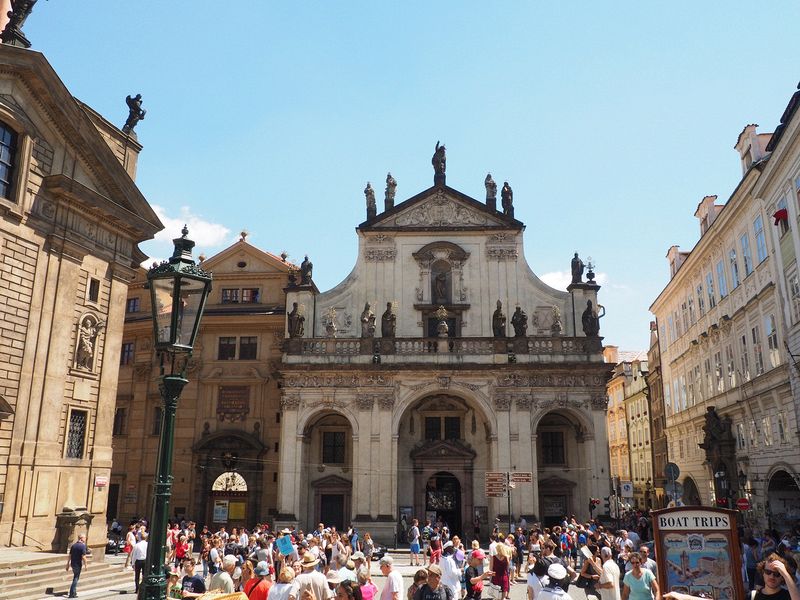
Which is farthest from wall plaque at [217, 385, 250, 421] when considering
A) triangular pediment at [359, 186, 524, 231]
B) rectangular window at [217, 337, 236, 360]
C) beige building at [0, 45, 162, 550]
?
beige building at [0, 45, 162, 550]

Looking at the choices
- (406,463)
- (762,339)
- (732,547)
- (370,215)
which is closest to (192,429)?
(406,463)

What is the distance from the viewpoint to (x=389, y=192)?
4038 centimetres

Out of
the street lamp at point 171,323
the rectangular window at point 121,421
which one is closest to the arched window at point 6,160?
the street lamp at point 171,323

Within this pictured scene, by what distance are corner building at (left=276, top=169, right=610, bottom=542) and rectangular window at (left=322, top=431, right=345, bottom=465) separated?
8cm

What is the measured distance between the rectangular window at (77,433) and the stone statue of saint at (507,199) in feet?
83.9

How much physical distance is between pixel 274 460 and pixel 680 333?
25373mm

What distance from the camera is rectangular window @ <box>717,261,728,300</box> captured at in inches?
1260

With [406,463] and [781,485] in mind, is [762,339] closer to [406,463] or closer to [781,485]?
[781,485]

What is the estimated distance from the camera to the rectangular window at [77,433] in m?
20.9

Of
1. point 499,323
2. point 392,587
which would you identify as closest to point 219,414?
point 499,323

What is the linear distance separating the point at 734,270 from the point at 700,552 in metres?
23.5

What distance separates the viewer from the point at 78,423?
2136cm

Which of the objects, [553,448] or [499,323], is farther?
[553,448]

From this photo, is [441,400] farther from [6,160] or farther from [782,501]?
[6,160]
